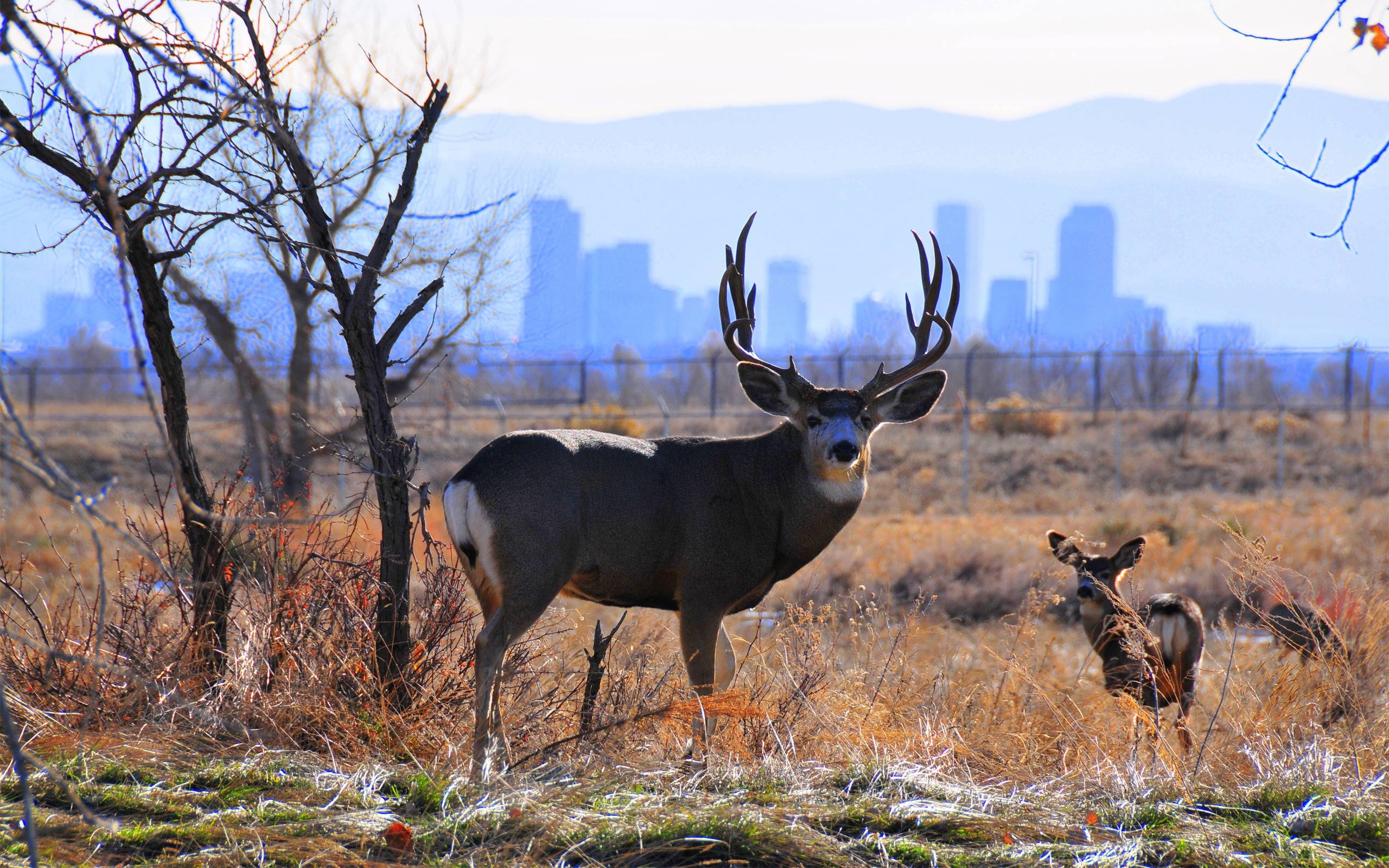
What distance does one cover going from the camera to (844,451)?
18.9 feet

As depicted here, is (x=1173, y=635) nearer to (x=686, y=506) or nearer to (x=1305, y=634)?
(x=1305, y=634)

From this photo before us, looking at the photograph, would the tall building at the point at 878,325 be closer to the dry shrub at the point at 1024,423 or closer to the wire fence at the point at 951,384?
the wire fence at the point at 951,384

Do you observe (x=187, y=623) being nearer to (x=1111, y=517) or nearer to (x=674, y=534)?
(x=674, y=534)

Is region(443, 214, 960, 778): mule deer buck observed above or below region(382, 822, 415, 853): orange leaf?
above

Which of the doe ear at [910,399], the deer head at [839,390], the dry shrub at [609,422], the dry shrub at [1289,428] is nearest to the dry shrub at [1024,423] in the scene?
the dry shrub at [1289,428]

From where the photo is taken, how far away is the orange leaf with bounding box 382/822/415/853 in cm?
385

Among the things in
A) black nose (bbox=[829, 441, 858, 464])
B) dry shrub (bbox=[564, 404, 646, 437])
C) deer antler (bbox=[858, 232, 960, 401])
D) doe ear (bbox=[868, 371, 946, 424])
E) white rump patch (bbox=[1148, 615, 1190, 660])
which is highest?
deer antler (bbox=[858, 232, 960, 401])

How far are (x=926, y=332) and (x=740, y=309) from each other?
0.97 m

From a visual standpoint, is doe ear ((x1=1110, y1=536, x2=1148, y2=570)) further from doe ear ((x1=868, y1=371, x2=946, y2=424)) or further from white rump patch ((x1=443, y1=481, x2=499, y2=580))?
white rump patch ((x1=443, y1=481, x2=499, y2=580))

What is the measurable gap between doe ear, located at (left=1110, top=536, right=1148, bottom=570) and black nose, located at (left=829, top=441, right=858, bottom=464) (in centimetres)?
305

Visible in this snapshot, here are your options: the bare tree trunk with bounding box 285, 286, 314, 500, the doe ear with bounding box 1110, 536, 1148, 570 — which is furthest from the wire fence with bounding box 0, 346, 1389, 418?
the doe ear with bounding box 1110, 536, 1148, 570

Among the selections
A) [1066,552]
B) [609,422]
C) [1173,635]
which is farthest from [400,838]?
[609,422]

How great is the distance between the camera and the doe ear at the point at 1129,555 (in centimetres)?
803

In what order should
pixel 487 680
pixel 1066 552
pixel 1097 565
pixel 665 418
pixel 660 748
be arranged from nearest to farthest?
pixel 487 680 < pixel 660 748 < pixel 1066 552 < pixel 1097 565 < pixel 665 418
